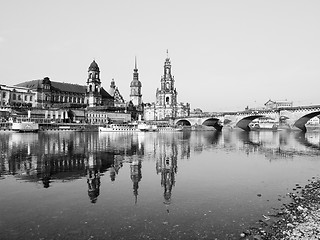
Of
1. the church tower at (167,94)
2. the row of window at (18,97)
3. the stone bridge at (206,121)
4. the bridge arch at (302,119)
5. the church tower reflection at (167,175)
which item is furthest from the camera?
the church tower at (167,94)

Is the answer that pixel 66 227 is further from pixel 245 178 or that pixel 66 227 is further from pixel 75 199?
pixel 245 178

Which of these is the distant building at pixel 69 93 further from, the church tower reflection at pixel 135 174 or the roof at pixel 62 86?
the church tower reflection at pixel 135 174

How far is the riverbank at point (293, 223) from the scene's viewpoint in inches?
367

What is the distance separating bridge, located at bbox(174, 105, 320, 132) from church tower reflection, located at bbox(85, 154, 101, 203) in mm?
66968

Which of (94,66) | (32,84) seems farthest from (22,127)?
(94,66)

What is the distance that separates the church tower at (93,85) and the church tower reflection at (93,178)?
108523 mm

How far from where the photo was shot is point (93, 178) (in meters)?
18.3

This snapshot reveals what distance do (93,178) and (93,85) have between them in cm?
11762

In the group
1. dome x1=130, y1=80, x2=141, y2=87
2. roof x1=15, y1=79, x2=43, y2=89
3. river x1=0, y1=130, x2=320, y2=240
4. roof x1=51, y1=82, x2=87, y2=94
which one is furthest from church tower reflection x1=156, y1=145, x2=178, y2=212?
dome x1=130, y1=80, x2=141, y2=87

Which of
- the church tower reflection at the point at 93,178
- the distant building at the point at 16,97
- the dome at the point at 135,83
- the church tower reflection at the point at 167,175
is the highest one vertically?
the dome at the point at 135,83

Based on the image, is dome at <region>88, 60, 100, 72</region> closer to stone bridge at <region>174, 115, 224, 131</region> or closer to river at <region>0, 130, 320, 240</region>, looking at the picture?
stone bridge at <region>174, 115, 224, 131</region>

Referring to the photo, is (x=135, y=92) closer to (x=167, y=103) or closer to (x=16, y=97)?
(x=167, y=103)

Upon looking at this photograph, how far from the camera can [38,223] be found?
10.3 meters

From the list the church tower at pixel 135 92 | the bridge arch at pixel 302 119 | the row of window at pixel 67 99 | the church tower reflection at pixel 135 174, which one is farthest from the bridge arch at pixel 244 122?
the church tower reflection at pixel 135 174
